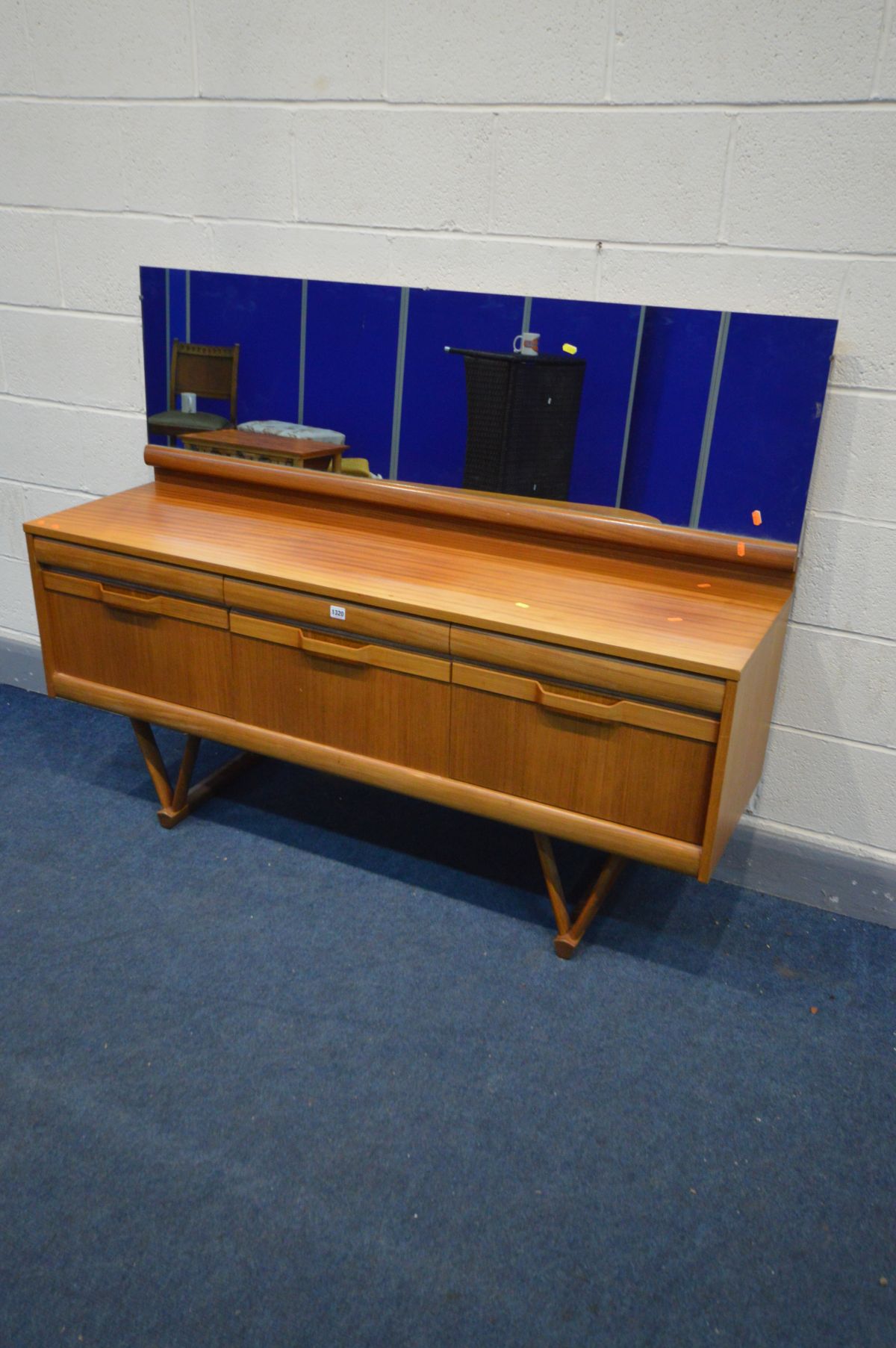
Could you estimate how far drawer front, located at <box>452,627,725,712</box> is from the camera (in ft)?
5.01

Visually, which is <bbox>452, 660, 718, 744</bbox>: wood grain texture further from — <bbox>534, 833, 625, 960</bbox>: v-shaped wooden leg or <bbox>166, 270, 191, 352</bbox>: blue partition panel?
<bbox>166, 270, 191, 352</bbox>: blue partition panel

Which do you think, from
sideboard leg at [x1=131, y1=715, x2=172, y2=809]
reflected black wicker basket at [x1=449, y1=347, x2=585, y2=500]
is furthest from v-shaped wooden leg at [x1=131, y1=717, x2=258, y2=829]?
reflected black wicker basket at [x1=449, y1=347, x2=585, y2=500]

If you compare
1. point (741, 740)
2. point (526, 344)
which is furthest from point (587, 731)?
point (526, 344)

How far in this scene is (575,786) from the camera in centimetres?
169

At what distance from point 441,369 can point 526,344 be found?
179 millimetres

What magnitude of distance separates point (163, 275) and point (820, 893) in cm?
186

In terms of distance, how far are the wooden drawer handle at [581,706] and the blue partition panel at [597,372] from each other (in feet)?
1.59

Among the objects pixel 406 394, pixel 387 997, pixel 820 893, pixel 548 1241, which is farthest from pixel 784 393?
pixel 548 1241

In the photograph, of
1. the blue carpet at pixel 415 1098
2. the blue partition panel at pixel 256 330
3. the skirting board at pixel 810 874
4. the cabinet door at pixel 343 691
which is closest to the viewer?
the blue carpet at pixel 415 1098

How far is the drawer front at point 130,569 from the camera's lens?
1886mm

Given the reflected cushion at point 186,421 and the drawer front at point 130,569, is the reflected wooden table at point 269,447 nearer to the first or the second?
the reflected cushion at point 186,421

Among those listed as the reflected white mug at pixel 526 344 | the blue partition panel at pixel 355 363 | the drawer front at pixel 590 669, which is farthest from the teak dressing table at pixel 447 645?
the reflected white mug at pixel 526 344

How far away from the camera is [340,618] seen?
177cm

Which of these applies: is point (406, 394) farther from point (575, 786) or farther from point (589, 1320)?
point (589, 1320)
